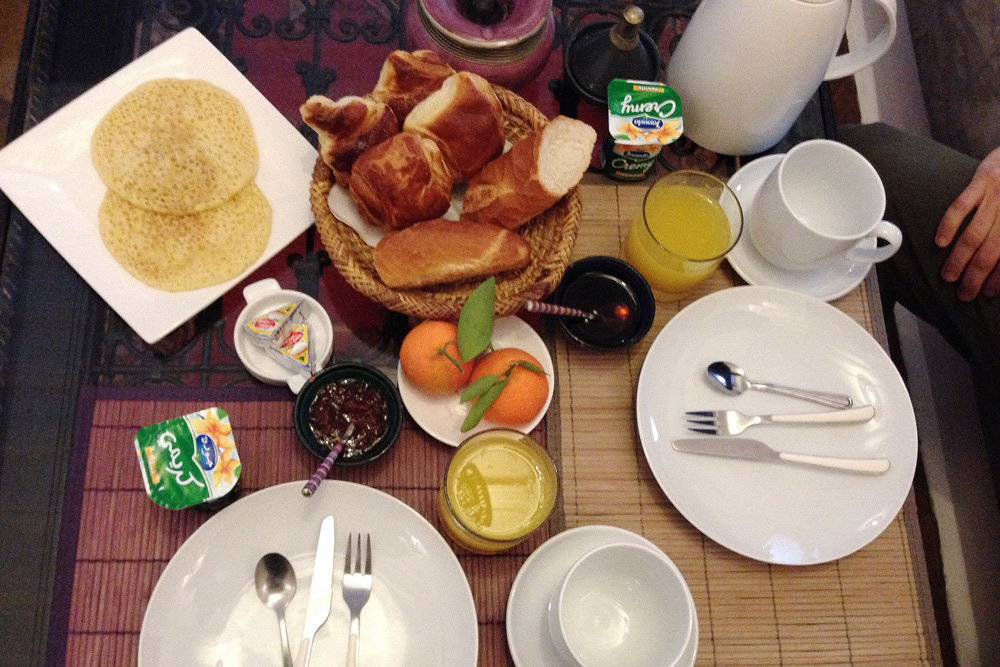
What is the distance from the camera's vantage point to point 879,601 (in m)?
0.99

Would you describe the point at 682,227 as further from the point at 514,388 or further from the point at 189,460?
the point at 189,460

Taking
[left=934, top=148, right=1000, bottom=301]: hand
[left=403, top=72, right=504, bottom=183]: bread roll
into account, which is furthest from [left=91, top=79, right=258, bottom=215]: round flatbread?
[left=934, top=148, right=1000, bottom=301]: hand

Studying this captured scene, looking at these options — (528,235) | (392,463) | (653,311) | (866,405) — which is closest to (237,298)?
(392,463)

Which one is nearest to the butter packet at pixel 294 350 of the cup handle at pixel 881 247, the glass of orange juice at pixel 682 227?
the glass of orange juice at pixel 682 227

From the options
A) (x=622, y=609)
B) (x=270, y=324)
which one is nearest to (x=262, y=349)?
(x=270, y=324)

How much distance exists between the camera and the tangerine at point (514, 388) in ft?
3.00

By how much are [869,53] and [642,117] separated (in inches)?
14.1

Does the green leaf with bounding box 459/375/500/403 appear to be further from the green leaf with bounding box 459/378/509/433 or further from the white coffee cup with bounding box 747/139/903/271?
the white coffee cup with bounding box 747/139/903/271

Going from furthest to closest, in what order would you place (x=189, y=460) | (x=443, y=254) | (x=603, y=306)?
(x=603, y=306) < (x=443, y=254) < (x=189, y=460)

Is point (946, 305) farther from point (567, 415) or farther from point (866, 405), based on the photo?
point (567, 415)

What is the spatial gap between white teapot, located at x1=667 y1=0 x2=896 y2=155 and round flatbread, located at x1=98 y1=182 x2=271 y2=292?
74 cm

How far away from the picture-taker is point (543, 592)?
89 centimetres

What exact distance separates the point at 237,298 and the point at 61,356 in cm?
26

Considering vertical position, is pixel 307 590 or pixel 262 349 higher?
pixel 262 349
